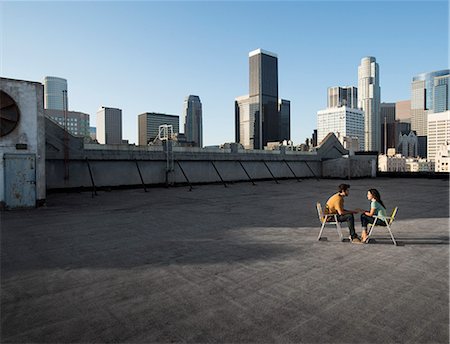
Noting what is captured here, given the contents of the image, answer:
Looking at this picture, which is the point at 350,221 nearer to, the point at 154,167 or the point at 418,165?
the point at 154,167

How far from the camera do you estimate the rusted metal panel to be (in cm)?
1285

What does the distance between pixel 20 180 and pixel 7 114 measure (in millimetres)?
2835

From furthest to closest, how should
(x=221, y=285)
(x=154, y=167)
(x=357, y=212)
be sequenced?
1. (x=154, y=167)
2. (x=357, y=212)
3. (x=221, y=285)

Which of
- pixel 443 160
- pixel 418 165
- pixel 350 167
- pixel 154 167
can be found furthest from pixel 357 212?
pixel 418 165

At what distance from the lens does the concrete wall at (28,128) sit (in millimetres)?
12812

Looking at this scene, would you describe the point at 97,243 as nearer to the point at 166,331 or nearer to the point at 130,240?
the point at 130,240

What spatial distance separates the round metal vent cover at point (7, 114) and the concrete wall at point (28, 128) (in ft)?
0.43

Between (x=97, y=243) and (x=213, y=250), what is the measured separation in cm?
294

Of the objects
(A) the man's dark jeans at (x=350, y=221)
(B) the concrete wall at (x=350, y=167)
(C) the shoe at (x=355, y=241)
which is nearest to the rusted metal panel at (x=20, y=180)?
(A) the man's dark jeans at (x=350, y=221)

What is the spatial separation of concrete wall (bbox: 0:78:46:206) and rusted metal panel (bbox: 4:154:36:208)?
170 millimetres

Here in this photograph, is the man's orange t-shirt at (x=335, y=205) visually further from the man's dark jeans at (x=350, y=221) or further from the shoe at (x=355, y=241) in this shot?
the shoe at (x=355, y=241)

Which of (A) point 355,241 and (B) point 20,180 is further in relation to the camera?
(B) point 20,180

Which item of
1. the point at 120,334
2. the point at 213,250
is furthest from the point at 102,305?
the point at 213,250

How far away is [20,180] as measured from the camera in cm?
1314
